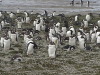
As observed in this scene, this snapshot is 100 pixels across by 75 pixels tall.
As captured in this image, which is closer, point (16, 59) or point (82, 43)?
point (16, 59)

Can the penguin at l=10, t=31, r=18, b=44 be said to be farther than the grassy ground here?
Yes

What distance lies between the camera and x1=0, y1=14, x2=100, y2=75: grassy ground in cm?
1520

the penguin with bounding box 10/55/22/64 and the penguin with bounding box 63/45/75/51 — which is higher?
the penguin with bounding box 10/55/22/64

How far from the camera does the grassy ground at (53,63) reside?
15195mm

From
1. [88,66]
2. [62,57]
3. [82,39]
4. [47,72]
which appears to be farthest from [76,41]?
[47,72]

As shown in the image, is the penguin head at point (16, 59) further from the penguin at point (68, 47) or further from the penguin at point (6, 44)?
the penguin at point (68, 47)

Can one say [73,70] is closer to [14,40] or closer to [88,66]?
[88,66]

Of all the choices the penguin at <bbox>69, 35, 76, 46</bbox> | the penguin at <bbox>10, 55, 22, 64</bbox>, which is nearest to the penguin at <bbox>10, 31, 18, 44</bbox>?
the penguin at <bbox>69, 35, 76, 46</bbox>

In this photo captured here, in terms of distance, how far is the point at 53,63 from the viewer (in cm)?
1670

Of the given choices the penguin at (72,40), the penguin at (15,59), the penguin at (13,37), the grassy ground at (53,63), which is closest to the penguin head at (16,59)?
the penguin at (15,59)

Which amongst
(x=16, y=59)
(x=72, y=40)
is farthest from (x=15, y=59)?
(x=72, y=40)

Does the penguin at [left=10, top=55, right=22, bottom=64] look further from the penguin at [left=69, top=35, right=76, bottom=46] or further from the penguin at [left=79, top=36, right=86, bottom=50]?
the penguin at [left=69, top=35, right=76, bottom=46]

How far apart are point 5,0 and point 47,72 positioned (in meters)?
49.7

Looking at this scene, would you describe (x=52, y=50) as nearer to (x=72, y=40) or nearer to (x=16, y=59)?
(x=16, y=59)
